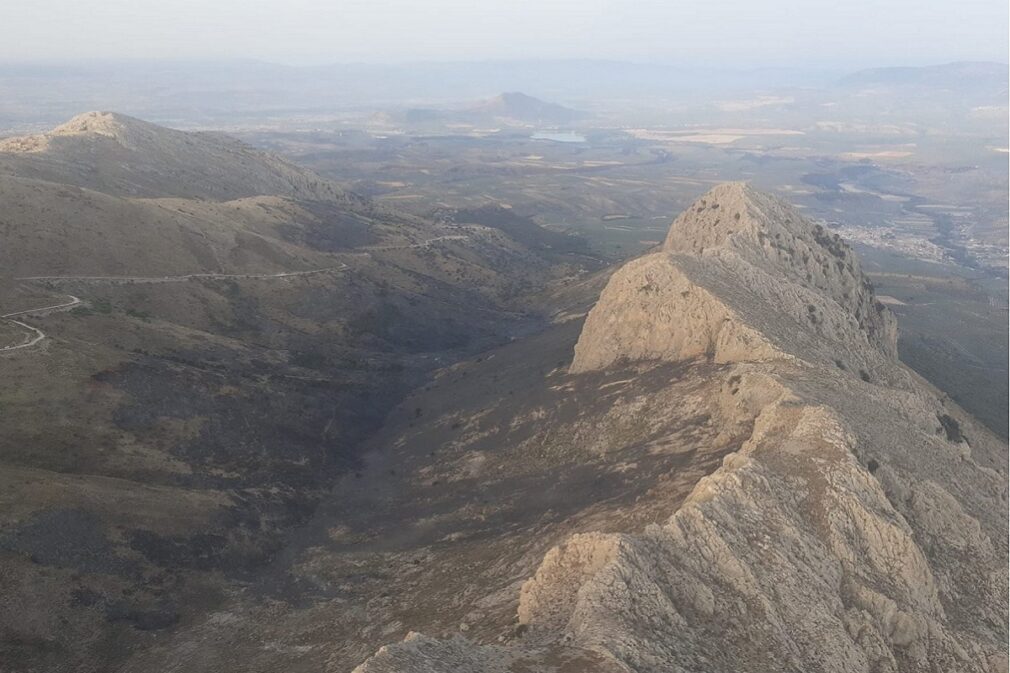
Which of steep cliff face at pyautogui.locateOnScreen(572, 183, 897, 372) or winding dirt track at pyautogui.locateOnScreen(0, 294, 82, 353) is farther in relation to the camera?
winding dirt track at pyautogui.locateOnScreen(0, 294, 82, 353)

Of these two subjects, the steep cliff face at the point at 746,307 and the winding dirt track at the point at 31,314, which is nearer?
the steep cliff face at the point at 746,307

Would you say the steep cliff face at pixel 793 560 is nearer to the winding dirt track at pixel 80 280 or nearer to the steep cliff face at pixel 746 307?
the steep cliff face at pixel 746 307

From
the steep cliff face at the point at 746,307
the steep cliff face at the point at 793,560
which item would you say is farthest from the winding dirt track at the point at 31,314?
the steep cliff face at the point at 793,560

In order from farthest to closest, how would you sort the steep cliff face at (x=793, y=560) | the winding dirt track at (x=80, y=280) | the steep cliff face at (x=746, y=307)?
the winding dirt track at (x=80, y=280) < the steep cliff face at (x=746, y=307) < the steep cliff face at (x=793, y=560)

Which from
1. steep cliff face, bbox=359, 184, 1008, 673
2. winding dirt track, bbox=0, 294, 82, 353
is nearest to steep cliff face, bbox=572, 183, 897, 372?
steep cliff face, bbox=359, 184, 1008, 673

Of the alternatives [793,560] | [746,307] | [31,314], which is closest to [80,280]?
[31,314]

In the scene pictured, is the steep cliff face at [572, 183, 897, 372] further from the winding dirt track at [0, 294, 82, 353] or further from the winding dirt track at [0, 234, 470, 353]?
the winding dirt track at [0, 234, 470, 353]

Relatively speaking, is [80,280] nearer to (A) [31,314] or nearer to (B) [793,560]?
(A) [31,314]
